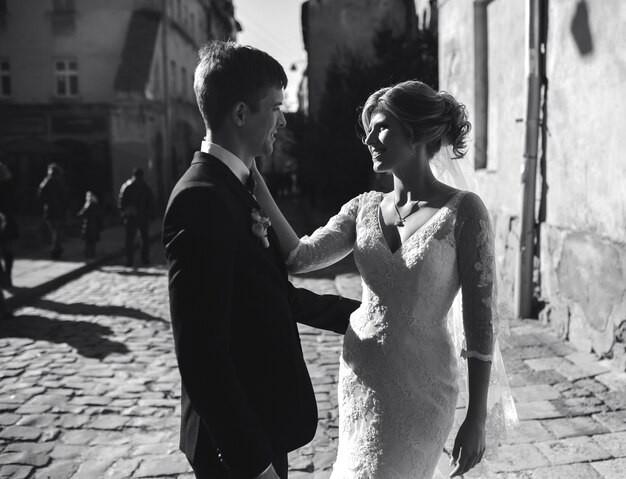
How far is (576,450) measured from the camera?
3711mm

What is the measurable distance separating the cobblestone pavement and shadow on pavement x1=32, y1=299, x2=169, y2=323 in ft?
0.42

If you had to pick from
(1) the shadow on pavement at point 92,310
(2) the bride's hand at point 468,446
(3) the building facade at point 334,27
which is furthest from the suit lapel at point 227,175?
(3) the building facade at point 334,27

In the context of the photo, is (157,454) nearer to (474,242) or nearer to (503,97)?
(474,242)

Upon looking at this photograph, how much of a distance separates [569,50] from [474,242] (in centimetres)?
496

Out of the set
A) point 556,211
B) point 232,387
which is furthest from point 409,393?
point 556,211

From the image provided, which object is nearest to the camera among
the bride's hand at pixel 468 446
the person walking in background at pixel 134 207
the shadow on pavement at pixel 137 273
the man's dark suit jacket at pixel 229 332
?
the man's dark suit jacket at pixel 229 332

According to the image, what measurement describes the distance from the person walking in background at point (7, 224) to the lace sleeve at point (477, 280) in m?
8.08

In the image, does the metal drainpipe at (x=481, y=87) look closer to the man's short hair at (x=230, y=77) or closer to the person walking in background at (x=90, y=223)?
the man's short hair at (x=230, y=77)

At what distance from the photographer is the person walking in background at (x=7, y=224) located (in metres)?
8.87

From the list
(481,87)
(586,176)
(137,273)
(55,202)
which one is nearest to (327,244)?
(586,176)

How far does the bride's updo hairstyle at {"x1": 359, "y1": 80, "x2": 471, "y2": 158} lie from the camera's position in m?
2.22

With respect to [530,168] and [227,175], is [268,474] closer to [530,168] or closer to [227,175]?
[227,175]

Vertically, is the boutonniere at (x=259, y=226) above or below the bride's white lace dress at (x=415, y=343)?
above

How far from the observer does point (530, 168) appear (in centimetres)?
691
